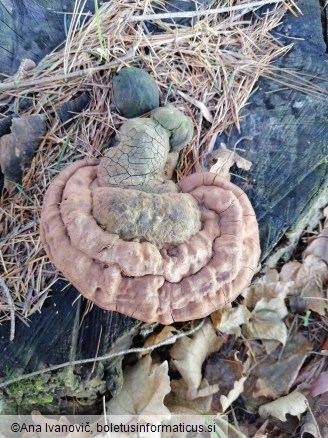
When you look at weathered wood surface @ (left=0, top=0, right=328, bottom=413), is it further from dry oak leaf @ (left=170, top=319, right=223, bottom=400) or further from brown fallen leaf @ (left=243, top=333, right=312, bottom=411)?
brown fallen leaf @ (left=243, top=333, right=312, bottom=411)

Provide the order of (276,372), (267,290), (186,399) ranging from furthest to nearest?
1. (267,290)
2. (276,372)
3. (186,399)

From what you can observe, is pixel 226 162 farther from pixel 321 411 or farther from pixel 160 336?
pixel 321 411

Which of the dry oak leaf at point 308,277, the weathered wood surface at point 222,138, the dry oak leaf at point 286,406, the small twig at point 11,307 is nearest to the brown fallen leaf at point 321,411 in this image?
the dry oak leaf at point 286,406

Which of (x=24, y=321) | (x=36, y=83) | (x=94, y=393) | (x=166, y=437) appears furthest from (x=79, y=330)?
(x=36, y=83)

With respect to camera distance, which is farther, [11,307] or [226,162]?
[226,162]

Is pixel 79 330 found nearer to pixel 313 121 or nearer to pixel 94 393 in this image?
pixel 94 393

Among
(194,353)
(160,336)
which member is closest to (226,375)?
(194,353)
